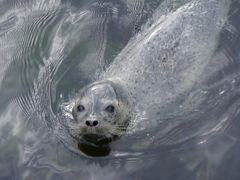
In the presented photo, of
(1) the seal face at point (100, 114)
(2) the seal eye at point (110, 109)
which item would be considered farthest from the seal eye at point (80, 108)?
(2) the seal eye at point (110, 109)

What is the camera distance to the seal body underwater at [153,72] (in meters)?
7.30

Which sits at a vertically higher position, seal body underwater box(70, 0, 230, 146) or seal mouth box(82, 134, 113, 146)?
seal body underwater box(70, 0, 230, 146)

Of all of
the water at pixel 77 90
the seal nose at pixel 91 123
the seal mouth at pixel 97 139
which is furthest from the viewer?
the seal mouth at pixel 97 139

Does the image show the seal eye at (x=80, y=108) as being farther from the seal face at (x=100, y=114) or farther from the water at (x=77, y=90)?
the water at (x=77, y=90)

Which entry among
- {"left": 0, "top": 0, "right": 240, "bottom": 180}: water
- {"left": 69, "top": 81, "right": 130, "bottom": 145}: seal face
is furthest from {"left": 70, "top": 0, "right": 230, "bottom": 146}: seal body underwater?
{"left": 0, "top": 0, "right": 240, "bottom": 180}: water

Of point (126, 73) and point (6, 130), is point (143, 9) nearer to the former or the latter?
point (126, 73)

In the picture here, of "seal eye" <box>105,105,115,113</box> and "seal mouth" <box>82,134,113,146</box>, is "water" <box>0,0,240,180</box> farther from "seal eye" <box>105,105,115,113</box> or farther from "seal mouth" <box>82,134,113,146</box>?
"seal eye" <box>105,105,115,113</box>

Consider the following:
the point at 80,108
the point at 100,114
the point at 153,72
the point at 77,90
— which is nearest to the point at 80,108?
the point at 80,108

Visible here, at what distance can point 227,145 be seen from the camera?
285 inches

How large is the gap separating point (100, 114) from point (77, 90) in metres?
1.11

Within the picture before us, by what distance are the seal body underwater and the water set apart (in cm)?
18

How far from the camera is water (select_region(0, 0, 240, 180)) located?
7.11 metres

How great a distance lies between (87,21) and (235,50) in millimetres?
2401

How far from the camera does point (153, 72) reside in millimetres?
8016
